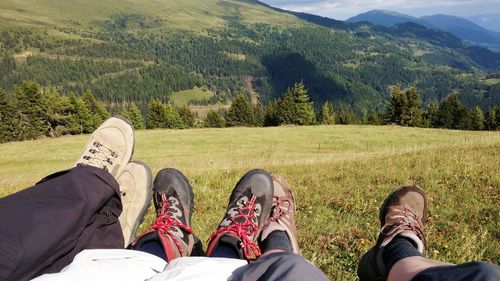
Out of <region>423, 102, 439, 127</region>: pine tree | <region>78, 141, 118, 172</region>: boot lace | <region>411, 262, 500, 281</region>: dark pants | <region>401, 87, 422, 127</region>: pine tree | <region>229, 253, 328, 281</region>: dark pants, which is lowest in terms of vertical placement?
<region>423, 102, 439, 127</region>: pine tree

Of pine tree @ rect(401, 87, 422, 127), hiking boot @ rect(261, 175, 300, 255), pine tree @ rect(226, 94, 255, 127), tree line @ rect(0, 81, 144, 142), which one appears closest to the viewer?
hiking boot @ rect(261, 175, 300, 255)

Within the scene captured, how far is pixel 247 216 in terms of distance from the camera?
3674 mm

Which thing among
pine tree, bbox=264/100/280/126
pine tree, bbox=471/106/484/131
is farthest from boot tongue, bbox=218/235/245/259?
pine tree, bbox=471/106/484/131

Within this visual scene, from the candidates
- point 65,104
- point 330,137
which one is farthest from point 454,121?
point 65,104

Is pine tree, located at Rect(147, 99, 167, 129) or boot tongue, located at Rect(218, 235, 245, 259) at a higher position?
boot tongue, located at Rect(218, 235, 245, 259)

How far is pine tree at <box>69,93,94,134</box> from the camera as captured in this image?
232ft

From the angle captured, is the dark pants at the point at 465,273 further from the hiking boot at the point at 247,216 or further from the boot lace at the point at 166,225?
the boot lace at the point at 166,225

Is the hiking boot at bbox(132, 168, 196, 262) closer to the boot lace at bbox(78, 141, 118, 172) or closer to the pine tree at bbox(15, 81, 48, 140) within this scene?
the boot lace at bbox(78, 141, 118, 172)

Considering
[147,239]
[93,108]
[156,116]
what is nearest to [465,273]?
[147,239]

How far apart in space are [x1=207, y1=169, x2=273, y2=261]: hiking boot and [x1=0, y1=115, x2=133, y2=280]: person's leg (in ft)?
3.20

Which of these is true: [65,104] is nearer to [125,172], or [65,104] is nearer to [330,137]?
[330,137]

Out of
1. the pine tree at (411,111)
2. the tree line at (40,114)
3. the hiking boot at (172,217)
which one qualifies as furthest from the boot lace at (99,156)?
the tree line at (40,114)

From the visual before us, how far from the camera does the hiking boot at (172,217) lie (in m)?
3.18

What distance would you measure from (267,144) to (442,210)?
28.3m
